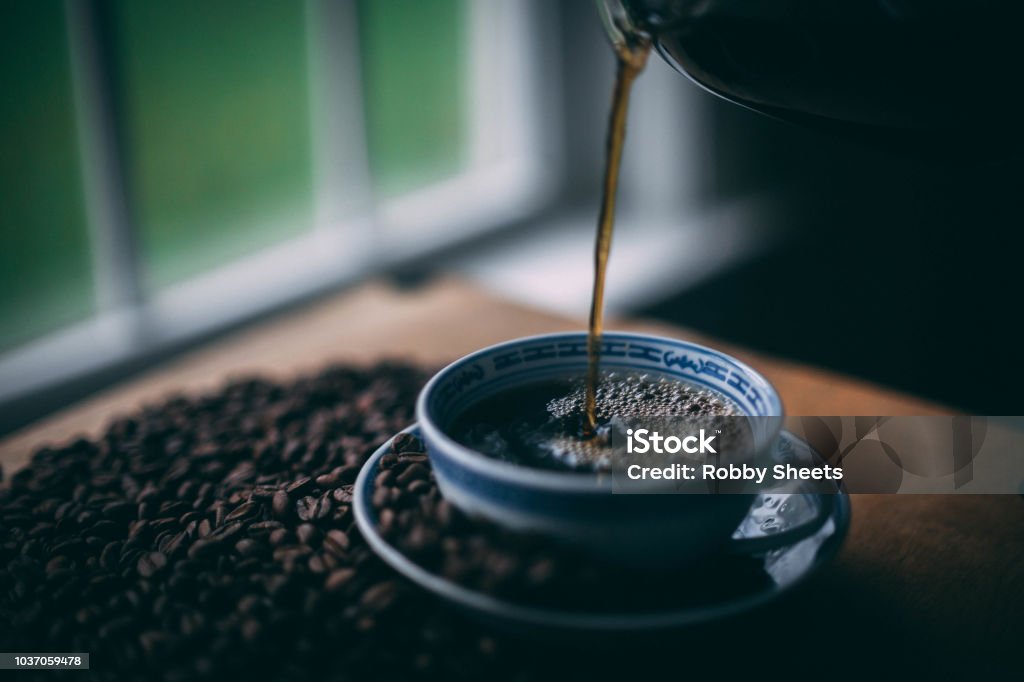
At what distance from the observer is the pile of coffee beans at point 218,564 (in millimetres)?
624

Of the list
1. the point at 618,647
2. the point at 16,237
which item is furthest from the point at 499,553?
the point at 16,237

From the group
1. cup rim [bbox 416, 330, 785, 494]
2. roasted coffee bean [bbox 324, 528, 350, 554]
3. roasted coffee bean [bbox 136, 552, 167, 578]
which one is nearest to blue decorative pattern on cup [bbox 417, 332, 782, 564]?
cup rim [bbox 416, 330, 785, 494]

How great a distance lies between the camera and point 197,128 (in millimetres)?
2383

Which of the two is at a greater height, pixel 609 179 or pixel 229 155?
pixel 609 179

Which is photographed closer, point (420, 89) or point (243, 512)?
point (243, 512)

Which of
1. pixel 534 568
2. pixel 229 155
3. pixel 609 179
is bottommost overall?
pixel 229 155

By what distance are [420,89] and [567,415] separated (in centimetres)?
234

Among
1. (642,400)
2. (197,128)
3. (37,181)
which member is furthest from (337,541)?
(197,128)

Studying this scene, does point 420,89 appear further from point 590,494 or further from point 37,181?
point 590,494

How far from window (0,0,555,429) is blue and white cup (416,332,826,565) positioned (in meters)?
1.34

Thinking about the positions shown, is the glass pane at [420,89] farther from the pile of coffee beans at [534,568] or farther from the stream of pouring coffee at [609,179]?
the pile of coffee beans at [534,568]

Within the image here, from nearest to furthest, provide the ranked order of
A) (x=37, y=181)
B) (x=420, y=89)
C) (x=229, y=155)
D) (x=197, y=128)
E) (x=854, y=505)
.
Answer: (x=854, y=505), (x=37, y=181), (x=197, y=128), (x=229, y=155), (x=420, y=89)

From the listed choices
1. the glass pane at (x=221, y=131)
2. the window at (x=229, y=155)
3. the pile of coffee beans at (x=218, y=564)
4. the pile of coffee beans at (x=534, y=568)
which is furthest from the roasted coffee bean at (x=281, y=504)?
the glass pane at (x=221, y=131)

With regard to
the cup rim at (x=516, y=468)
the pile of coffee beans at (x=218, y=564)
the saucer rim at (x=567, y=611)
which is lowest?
the pile of coffee beans at (x=218, y=564)
